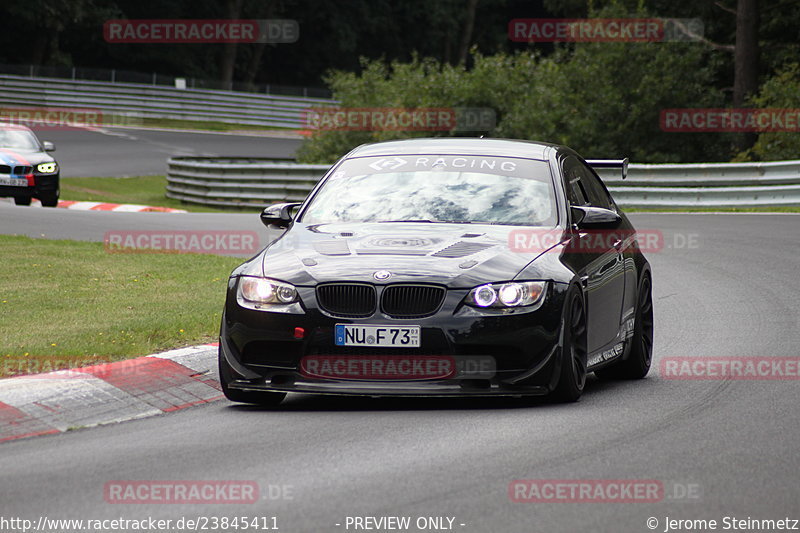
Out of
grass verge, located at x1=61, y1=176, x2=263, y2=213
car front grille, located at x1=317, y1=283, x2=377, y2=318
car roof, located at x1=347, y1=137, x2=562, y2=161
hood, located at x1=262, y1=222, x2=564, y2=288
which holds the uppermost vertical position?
car roof, located at x1=347, y1=137, x2=562, y2=161

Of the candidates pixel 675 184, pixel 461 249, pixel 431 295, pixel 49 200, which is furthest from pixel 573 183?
pixel 49 200

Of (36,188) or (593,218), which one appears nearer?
(593,218)

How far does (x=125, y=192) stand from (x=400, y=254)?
2865 centimetres

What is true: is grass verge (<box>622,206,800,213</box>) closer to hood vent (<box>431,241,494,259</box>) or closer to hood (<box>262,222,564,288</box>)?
hood (<box>262,222,564,288</box>)

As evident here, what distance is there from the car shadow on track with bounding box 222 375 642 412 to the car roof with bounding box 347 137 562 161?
1.74 m

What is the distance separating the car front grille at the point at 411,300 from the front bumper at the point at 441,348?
5 cm

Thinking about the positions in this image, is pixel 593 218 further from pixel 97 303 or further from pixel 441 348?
pixel 97 303

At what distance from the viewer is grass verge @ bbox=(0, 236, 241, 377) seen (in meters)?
9.22

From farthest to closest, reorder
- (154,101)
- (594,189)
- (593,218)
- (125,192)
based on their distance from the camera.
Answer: (154,101) → (125,192) → (594,189) → (593,218)

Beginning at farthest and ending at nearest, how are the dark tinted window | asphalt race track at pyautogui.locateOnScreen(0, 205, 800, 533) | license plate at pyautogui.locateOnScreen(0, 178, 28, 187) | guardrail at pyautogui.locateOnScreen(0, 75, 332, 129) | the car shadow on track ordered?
guardrail at pyautogui.locateOnScreen(0, 75, 332, 129) → license plate at pyautogui.locateOnScreen(0, 178, 28, 187) → the dark tinted window → the car shadow on track → asphalt race track at pyautogui.locateOnScreen(0, 205, 800, 533)

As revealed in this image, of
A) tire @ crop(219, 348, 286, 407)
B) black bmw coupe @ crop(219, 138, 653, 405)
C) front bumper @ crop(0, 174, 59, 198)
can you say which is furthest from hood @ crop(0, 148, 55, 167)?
tire @ crop(219, 348, 286, 407)

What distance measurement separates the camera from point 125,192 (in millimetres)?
35562

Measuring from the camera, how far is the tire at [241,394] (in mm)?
8008

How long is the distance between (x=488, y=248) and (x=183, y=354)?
2402mm
